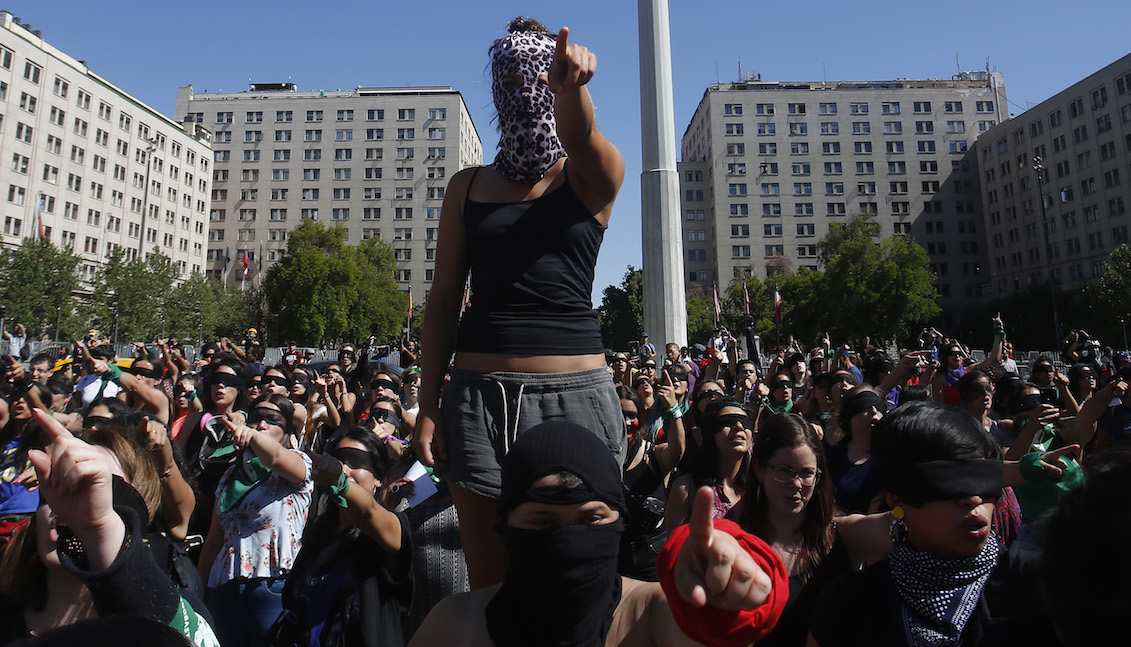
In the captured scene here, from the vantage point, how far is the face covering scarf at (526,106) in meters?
2.15

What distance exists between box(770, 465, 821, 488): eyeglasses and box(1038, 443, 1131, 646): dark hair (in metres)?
1.83

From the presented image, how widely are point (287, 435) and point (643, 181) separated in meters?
16.7

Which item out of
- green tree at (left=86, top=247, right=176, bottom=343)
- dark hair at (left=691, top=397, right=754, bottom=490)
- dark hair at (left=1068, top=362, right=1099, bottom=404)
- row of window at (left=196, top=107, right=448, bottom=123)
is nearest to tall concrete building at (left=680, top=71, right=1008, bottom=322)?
row of window at (left=196, top=107, right=448, bottom=123)

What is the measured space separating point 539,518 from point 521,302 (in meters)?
0.69

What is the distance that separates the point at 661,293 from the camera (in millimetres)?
19594

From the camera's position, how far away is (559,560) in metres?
1.66

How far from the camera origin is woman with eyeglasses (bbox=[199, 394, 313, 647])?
3.45 m

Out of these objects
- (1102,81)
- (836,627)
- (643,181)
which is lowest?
(836,627)

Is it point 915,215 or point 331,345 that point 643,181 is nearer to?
point 331,345

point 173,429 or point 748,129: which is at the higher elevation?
point 748,129

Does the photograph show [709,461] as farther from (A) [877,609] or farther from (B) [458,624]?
(B) [458,624]

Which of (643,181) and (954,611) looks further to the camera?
(643,181)

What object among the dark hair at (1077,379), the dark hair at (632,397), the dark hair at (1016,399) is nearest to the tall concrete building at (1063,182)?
the dark hair at (1077,379)

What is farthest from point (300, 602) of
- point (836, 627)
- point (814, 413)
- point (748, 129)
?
point (748, 129)
